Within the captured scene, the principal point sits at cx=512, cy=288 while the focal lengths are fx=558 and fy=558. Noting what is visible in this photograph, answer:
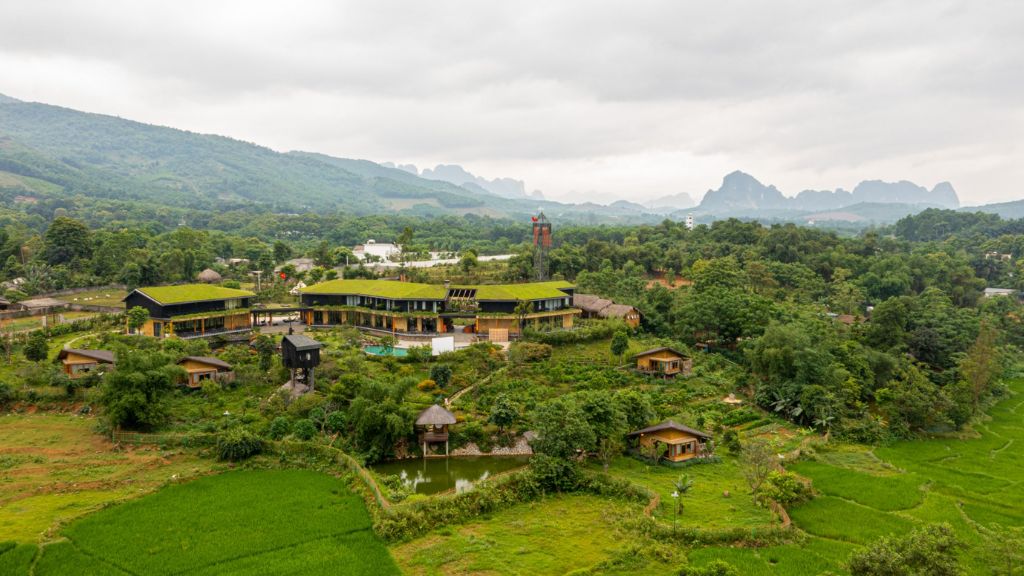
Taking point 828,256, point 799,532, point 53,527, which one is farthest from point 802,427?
point 828,256

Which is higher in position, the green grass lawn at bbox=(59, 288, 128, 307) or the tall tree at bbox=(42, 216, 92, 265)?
the tall tree at bbox=(42, 216, 92, 265)

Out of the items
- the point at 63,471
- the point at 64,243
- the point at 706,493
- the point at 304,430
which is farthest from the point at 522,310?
the point at 64,243

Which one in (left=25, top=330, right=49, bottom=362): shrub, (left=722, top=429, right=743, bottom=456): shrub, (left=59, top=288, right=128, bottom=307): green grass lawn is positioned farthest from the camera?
(left=59, top=288, right=128, bottom=307): green grass lawn

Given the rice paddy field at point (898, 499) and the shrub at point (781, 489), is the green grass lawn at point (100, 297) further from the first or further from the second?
the rice paddy field at point (898, 499)

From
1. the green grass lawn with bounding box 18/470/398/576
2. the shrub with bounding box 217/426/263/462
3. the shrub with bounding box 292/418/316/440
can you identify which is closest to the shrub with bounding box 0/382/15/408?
the shrub with bounding box 217/426/263/462

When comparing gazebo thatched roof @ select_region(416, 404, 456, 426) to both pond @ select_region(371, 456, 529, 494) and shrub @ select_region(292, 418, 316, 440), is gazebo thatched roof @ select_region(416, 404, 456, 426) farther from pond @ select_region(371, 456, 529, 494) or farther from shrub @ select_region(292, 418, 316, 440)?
shrub @ select_region(292, 418, 316, 440)
